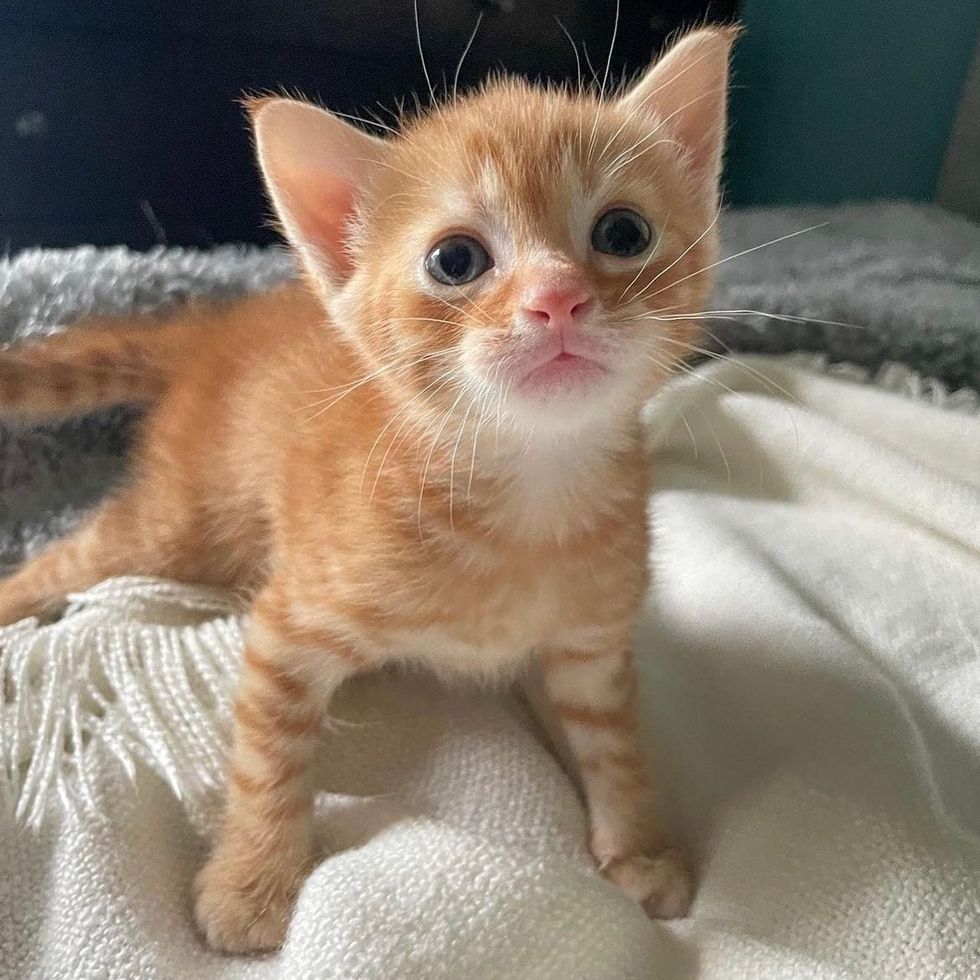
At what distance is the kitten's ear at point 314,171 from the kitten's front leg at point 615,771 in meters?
0.40

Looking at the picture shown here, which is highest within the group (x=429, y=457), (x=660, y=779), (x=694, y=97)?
(x=694, y=97)

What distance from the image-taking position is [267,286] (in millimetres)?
1354

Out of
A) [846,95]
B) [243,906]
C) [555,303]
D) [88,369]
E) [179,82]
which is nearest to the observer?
[555,303]

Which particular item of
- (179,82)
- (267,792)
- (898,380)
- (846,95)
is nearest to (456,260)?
(267,792)

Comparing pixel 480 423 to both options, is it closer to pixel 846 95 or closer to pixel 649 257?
pixel 649 257

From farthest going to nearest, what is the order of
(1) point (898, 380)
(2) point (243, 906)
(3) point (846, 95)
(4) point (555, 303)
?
(3) point (846, 95) → (1) point (898, 380) → (2) point (243, 906) → (4) point (555, 303)

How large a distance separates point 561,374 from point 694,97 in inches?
12.4

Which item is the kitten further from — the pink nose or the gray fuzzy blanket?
the gray fuzzy blanket

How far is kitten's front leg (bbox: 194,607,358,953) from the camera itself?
2.44 ft

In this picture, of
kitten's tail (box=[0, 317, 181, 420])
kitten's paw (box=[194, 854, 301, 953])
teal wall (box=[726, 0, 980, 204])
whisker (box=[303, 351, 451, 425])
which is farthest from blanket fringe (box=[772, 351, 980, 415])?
teal wall (box=[726, 0, 980, 204])

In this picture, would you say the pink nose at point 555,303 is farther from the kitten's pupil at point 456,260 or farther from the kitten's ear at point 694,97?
the kitten's ear at point 694,97

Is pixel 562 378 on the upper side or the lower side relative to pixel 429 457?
upper

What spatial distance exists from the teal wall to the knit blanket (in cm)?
108

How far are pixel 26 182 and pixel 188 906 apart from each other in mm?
1239
